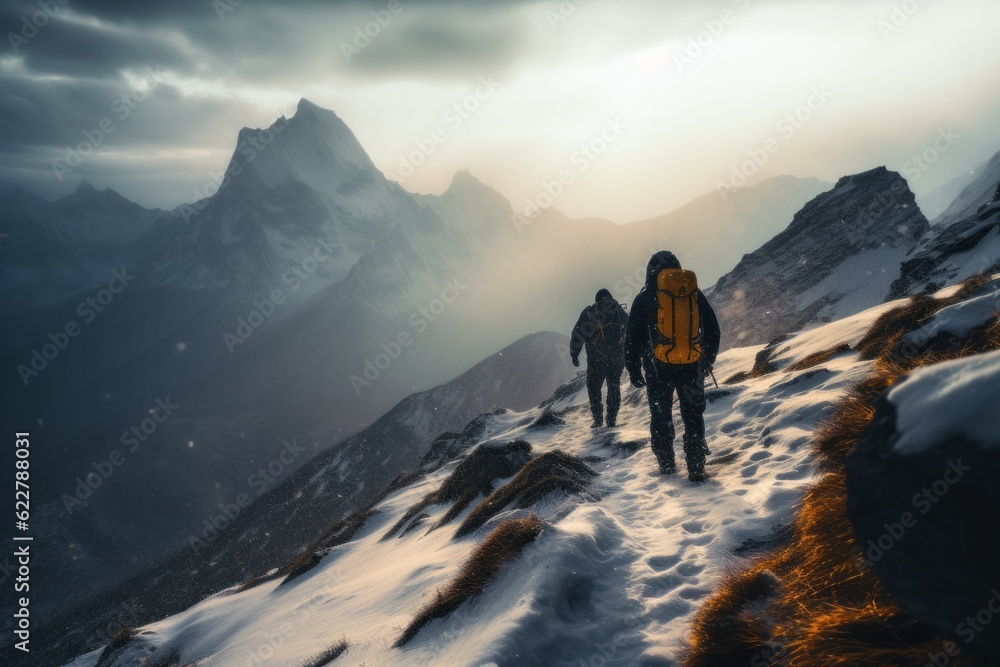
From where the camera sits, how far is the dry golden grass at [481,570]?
15.1ft

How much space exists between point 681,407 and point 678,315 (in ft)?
4.80

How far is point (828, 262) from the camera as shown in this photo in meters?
36.0

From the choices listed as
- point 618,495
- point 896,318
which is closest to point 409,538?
point 618,495

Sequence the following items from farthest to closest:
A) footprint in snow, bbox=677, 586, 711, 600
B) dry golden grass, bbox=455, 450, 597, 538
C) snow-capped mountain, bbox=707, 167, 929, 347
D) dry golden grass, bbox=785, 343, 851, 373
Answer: snow-capped mountain, bbox=707, 167, 929, 347 < dry golden grass, bbox=785, 343, 851, 373 < dry golden grass, bbox=455, 450, 597, 538 < footprint in snow, bbox=677, 586, 711, 600

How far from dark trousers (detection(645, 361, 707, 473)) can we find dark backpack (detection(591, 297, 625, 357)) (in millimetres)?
6026

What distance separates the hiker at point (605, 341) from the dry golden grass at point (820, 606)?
9.96 m

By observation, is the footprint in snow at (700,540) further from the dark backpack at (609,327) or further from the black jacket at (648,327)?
the dark backpack at (609,327)

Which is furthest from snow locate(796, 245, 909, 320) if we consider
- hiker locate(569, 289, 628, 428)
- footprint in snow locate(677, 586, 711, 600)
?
footprint in snow locate(677, 586, 711, 600)

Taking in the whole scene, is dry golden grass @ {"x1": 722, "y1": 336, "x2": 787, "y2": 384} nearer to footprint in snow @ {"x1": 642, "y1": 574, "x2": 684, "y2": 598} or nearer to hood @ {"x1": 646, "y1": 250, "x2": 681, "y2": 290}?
hood @ {"x1": 646, "y1": 250, "x2": 681, "y2": 290}

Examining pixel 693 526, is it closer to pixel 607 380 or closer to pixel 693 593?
pixel 693 593

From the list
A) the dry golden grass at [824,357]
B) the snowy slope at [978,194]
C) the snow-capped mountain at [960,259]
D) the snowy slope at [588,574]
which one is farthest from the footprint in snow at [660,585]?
the snowy slope at [978,194]

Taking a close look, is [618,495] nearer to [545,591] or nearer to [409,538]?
[545,591]

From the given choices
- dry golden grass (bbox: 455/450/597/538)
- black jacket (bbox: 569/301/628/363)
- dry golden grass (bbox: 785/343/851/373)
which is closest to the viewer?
dry golden grass (bbox: 455/450/597/538)

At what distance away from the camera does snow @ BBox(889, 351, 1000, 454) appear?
2080 millimetres
